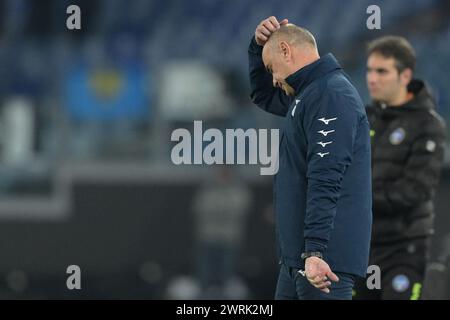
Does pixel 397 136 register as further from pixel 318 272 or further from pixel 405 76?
pixel 318 272

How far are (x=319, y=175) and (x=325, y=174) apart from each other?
0.07 ft

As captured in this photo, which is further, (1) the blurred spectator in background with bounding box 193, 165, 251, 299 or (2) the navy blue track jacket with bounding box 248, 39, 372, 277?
(1) the blurred spectator in background with bounding box 193, 165, 251, 299

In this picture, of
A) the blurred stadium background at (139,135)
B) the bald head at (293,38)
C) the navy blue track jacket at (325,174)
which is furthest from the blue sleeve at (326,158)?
the blurred stadium background at (139,135)

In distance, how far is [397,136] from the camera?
17.3 ft

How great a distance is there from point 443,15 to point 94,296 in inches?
176

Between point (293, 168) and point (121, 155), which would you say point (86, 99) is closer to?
point (121, 155)

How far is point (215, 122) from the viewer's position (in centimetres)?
1149

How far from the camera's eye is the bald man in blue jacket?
3.89 meters

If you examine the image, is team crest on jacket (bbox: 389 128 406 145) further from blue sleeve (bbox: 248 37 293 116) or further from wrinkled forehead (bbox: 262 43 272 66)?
wrinkled forehead (bbox: 262 43 272 66)

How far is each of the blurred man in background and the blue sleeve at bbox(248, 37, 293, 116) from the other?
33.5 inches

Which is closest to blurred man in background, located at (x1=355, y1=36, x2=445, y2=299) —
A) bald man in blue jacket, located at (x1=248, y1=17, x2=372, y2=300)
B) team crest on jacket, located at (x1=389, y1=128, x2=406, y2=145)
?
team crest on jacket, located at (x1=389, y1=128, x2=406, y2=145)

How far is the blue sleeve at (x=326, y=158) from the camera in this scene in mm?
3885

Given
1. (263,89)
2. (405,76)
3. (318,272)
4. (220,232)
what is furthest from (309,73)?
(220,232)
